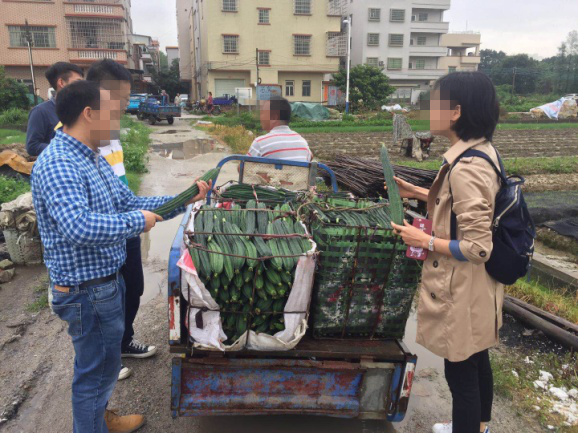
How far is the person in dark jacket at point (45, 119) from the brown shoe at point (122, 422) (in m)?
2.34

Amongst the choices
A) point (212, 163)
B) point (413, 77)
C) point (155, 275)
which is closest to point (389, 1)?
point (413, 77)

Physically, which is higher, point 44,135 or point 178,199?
point 44,135

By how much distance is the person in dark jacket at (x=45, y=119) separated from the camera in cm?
378

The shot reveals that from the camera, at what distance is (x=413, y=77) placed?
1859 inches

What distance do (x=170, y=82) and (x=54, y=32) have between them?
20360 mm

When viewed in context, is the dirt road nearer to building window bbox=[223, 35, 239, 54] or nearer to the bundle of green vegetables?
the bundle of green vegetables

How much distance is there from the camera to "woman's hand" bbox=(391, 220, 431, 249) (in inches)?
82.0

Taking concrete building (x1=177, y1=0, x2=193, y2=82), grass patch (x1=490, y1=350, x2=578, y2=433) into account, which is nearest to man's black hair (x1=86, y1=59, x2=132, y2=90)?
grass patch (x1=490, y1=350, x2=578, y2=433)

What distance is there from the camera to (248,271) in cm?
223

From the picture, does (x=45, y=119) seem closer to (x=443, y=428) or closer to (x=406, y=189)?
(x=406, y=189)

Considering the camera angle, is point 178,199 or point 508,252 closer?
point 508,252

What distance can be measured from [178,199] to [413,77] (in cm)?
4921

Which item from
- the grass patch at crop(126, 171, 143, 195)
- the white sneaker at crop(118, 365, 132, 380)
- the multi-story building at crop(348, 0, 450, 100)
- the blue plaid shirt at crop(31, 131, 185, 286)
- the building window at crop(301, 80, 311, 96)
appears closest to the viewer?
the blue plaid shirt at crop(31, 131, 185, 286)

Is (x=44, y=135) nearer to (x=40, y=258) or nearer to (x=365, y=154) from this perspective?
(x=40, y=258)
